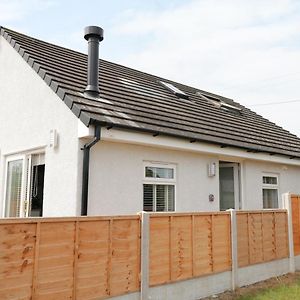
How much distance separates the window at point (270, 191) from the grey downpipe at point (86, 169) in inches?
285


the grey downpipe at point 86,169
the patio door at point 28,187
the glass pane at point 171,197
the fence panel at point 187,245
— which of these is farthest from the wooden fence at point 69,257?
the patio door at point 28,187

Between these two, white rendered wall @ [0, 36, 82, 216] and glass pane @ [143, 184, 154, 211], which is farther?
glass pane @ [143, 184, 154, 211]

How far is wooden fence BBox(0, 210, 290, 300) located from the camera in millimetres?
4766

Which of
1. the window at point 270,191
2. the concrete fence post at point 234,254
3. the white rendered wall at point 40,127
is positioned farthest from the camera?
the window at point 270,191

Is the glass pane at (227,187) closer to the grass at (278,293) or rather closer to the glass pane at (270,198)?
the glass pane at (270,198)

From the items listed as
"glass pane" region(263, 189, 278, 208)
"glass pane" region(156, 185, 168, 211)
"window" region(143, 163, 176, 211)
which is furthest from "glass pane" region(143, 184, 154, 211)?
"glass pane" region(263, 189, 278, 208)

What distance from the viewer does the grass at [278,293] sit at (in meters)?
7.21

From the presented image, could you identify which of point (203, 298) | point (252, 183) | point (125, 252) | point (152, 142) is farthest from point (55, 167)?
point (252, 183)

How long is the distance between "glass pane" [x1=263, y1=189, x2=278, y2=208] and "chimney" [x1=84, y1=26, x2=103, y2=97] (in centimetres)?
705

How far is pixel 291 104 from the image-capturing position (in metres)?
27.9

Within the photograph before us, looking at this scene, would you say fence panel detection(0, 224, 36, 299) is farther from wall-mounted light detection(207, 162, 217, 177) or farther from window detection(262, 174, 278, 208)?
window detection(262, 174, 278, 208)

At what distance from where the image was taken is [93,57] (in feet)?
29.5

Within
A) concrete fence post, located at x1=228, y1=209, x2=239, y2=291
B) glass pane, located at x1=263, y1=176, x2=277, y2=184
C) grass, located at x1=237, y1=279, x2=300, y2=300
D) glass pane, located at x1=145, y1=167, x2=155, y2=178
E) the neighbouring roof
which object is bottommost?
grass, located at x1=237, y1=279, x2=300, y2=300

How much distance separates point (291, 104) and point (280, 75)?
6.43 m
